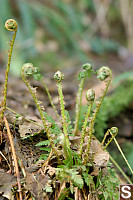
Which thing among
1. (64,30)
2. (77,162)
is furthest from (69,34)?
(77,162)

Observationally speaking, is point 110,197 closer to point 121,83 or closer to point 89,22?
point 121,83

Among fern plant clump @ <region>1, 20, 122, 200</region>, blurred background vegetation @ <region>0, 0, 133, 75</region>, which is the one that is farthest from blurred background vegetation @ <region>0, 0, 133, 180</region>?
fern plant clump @ <region>1, 20, 122, 200</region>

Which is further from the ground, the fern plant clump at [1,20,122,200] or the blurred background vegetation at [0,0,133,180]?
the blurred background vegetation at [0,0,133,180]

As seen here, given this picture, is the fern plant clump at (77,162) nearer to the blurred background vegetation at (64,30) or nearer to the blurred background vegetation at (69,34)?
the blurred background vegetation at (69,34)

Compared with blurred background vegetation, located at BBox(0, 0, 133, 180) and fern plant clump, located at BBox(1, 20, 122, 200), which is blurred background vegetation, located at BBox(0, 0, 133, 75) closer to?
blurred background vegetation, located at BBox(0, 0, 133, 180)

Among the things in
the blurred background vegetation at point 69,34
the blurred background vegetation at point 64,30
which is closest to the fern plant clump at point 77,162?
the blurred background vegetation at point 69,34

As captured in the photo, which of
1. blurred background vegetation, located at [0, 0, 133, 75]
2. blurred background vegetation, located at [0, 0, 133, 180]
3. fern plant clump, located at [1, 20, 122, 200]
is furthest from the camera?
blurred background vegetation, located at [0, 0, 133, 75]

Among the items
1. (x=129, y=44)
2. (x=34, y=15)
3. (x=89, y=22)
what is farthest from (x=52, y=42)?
(x=129, y=44)

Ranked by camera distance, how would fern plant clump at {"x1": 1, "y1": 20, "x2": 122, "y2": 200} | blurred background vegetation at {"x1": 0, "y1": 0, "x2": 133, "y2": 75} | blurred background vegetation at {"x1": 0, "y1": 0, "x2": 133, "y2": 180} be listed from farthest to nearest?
1. blurred background vegetation at {"x1": 0, "y1": 0, "x2": 133, "y2": 75}
2. blurred background vegetation at {"x1": 0, "y1": 0, "x2": 133, "y2": 180}
3. fern plant clump at {"x1": 1, "y1": 20, "x2": 122, "y2": 200}
